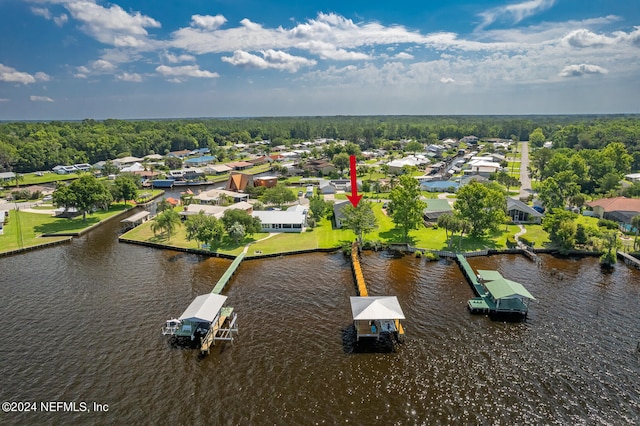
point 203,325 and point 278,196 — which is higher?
point 278,196

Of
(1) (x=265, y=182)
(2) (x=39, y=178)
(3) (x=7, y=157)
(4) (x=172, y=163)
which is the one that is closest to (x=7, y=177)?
(2) (x=39, y=178)

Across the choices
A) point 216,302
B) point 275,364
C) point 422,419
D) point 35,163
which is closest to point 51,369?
point 216,302

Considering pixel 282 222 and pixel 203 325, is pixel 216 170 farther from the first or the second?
pixel 203 325

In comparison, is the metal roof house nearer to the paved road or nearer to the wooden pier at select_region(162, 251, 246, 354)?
the wooden pier at select_region(162, 251, 246, 354)

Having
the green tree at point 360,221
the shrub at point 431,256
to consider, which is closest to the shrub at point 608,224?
the shrub at point 431,256

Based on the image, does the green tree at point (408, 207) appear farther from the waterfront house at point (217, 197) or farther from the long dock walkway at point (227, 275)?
the waterfront house at point (217, 197)
